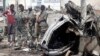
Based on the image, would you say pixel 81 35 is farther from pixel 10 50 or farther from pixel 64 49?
pixel 10 50

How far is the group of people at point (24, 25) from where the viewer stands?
563 inches

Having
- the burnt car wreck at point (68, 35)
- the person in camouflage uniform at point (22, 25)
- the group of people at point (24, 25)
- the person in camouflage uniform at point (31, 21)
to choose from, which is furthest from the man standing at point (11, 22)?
the burnt car wreck at point (68, 35)

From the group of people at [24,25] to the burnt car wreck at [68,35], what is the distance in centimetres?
332

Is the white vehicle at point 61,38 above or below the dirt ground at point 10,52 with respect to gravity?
above

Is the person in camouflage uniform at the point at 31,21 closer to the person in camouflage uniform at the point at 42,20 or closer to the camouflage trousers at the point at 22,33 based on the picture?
the camouflage trousers at the point at 22,33

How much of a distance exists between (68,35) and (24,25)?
4.62m

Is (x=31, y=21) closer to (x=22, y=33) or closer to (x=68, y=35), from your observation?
(x=22, y=33)

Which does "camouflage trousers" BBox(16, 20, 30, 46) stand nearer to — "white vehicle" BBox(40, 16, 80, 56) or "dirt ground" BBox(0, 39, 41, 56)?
"dirt ground" BBox(0, 39, 41, 56)

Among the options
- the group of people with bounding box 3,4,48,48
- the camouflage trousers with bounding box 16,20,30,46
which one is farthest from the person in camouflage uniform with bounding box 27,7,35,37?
the camouflage trousers with bounding box 16,20,30,46

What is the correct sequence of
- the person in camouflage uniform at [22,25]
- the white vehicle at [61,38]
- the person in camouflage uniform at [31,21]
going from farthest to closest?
the person in camouflage uniform at [22,25] → the person in camouflage uniform at [31,21] → the white vehicle at [61,38]

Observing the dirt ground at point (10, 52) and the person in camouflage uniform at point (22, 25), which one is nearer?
the dirt ground at point (10, 52)

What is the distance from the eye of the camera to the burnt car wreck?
10750mm

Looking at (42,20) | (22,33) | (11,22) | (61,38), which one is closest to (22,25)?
(22,33)

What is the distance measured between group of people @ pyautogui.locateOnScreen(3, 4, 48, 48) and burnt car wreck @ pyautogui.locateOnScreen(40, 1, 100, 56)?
332 cm
